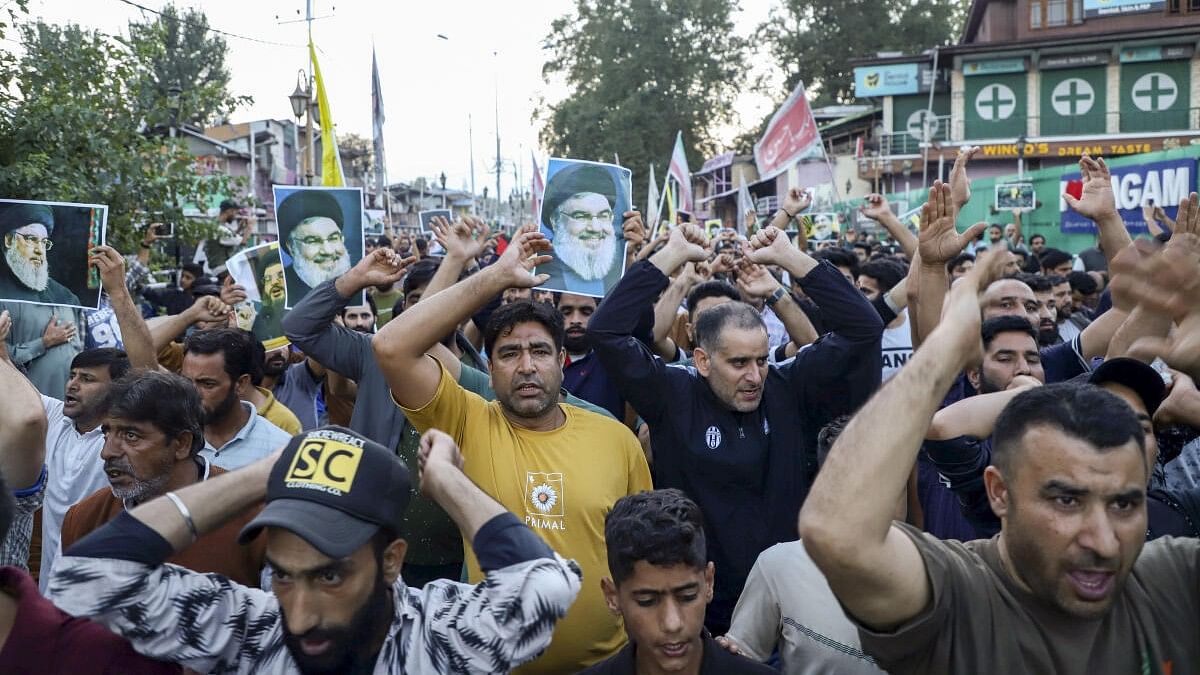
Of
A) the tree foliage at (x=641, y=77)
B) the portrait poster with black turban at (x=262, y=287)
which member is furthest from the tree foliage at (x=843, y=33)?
the portrait poster with black turban at (x=262, y=287)

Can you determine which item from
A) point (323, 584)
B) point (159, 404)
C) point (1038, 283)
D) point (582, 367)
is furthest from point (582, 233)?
point (323, 584)

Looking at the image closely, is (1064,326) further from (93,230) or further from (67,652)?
(67,652)

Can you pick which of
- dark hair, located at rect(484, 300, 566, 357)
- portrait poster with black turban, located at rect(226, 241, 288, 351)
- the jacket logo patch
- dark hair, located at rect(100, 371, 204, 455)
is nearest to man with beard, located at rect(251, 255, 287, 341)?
portrait poster with black turban, located at rect(226, 241, 288, 351)

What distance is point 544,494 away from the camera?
3.74 meters

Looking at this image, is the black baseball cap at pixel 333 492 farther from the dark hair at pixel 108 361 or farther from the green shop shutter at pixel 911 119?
the green shop shutter at pixel 911 119

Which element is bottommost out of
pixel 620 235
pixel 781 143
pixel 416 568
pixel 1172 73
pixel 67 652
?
pixel 416 568

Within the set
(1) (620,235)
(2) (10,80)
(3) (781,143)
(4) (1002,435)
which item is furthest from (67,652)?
(3) (781,143)

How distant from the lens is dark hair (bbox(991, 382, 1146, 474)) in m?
2.28

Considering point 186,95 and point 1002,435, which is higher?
point 186,95

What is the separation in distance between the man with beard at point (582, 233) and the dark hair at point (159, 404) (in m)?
2.65

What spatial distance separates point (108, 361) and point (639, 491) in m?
2.61

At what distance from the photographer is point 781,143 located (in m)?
13.0

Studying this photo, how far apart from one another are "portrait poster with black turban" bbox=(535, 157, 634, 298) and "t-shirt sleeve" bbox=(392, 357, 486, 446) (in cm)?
208

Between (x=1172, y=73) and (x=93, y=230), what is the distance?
46306 mm
